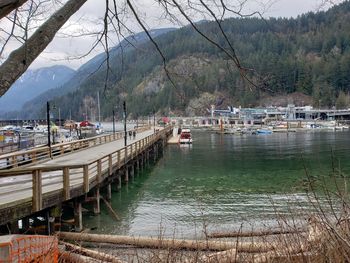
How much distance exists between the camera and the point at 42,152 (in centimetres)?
2353

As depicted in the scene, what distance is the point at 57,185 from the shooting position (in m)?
13.7

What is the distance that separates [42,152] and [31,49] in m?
21.3

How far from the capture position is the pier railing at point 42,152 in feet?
61.5

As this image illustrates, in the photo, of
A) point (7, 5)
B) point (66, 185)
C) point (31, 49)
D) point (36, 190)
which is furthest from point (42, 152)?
point (7, 5)

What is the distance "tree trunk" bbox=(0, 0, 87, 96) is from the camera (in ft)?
9.99

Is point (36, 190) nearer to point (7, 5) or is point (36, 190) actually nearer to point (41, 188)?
point (41, 188)

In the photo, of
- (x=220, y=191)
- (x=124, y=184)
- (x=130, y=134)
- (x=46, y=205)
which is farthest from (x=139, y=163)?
(x=46, y=205)

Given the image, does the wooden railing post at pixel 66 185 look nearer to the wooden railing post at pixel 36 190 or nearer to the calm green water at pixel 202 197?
the wooden railing post at pixel 36 190

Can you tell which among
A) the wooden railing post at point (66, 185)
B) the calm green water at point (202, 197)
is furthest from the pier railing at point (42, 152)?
the wooden railing post at point (66, 185)

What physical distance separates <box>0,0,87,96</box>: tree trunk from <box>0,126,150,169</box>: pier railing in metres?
14.5

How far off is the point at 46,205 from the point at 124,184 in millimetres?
17034

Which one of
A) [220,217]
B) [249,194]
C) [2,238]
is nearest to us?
[2,238]

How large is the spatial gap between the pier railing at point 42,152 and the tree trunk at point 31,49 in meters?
14.5

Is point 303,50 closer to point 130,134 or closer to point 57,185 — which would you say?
point 130,134
